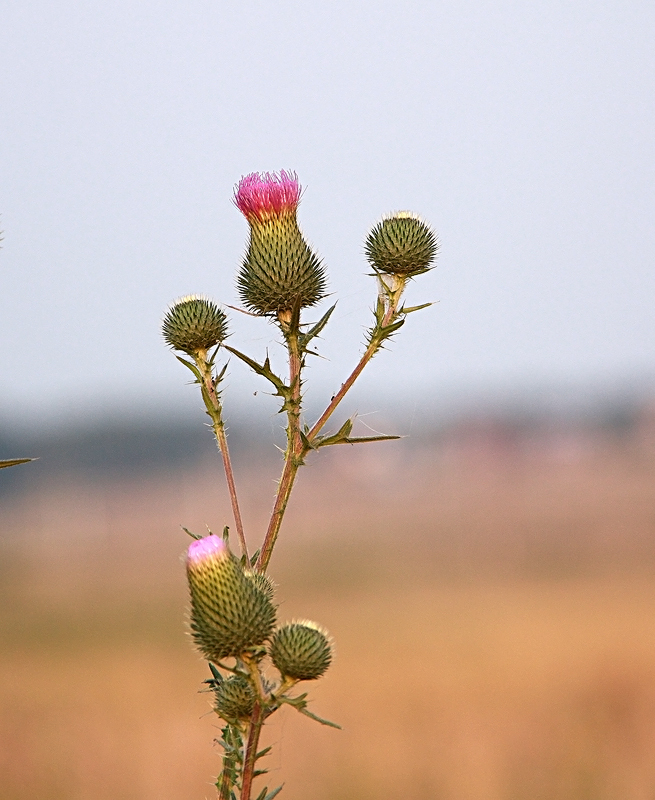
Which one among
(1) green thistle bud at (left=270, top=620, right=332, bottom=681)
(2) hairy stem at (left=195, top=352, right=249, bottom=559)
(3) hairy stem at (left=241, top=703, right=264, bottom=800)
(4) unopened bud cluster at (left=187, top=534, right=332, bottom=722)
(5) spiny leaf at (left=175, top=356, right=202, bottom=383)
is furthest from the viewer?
(5) spiny leaf at (left=175, top=356, right=202, bottom=383)

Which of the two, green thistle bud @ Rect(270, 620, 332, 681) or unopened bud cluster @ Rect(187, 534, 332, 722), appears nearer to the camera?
unopened bud cluster @ Rect(187, 534, 332, 722)

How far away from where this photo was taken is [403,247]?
175 inches

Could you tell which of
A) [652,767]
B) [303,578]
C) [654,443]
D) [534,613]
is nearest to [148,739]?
[652,767]

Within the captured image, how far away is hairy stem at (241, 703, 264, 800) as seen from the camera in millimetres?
3035

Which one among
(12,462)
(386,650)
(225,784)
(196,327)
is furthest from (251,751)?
(386,650)

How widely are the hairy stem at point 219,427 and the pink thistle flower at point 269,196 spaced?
88cm

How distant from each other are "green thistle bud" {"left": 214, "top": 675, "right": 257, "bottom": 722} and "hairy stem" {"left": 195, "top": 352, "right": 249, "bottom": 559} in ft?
1.36

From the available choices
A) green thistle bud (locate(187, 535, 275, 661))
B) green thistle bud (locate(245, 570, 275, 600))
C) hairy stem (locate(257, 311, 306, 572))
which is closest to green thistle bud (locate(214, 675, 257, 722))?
green thistle bud (locate(187, 535, 275, 661))

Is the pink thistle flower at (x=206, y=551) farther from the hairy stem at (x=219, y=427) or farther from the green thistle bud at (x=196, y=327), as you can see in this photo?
the green thistle bud at (x=196, y=327)

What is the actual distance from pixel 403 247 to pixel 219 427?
124 centimetres

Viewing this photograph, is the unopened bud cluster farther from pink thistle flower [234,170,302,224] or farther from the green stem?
pink thistle flower [234,170,302,224]

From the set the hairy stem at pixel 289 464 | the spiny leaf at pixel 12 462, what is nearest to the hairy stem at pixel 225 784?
the hairy stem at pixel 289 464

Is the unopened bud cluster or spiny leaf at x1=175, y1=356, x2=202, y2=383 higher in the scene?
spiny leaf at x1=175, y1=356, x2=202, y2=383

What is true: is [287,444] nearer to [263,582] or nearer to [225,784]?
[263,582]
